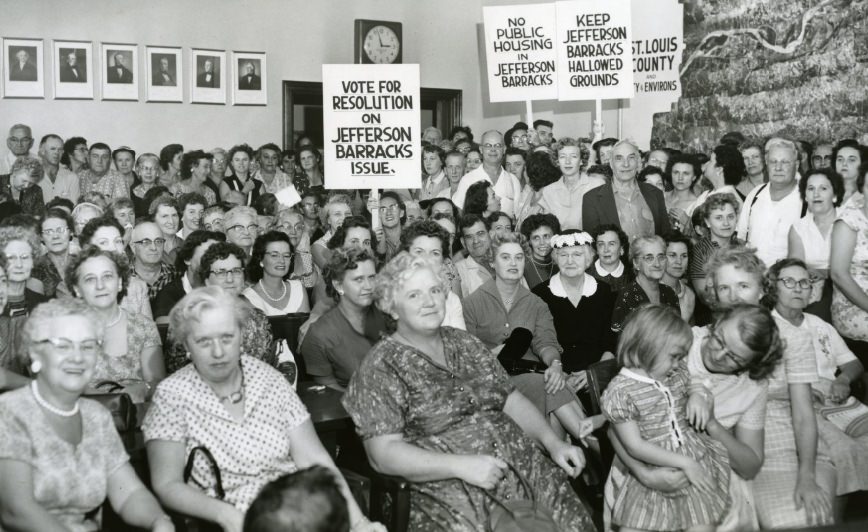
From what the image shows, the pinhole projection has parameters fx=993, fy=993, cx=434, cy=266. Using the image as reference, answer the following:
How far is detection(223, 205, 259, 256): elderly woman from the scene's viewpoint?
5574 millimetres

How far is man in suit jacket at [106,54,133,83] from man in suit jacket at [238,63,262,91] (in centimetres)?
120

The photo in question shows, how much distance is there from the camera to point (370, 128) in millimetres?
6164

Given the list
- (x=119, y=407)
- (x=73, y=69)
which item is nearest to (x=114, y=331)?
(x=119, y=407)

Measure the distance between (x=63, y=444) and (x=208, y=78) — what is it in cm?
838

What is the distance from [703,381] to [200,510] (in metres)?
1.74

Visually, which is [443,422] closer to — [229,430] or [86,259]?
[229,430]

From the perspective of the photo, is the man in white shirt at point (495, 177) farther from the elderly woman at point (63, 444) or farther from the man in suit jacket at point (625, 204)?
the elderly woman at point (63, 444)

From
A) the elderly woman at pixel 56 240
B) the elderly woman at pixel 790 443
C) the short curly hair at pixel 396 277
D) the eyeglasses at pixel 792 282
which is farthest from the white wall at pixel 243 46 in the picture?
the short curly hair at pixel 396 277

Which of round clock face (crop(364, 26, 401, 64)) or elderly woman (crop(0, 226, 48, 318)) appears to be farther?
round clock face (crop(364, 26, 401, 64))

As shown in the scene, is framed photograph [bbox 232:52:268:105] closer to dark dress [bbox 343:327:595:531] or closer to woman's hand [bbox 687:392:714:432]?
dark dress [bbox 343:327:595:531]

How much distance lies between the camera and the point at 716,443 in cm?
319

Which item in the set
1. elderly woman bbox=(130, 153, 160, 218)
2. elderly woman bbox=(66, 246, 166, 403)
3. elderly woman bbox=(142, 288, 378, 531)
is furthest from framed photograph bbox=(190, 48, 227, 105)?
elderly woman bbox=(142, 288, 378, 531)

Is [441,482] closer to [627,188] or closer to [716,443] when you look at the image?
[716,443]

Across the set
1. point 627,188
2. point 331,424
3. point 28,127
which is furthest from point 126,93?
point 331,424
